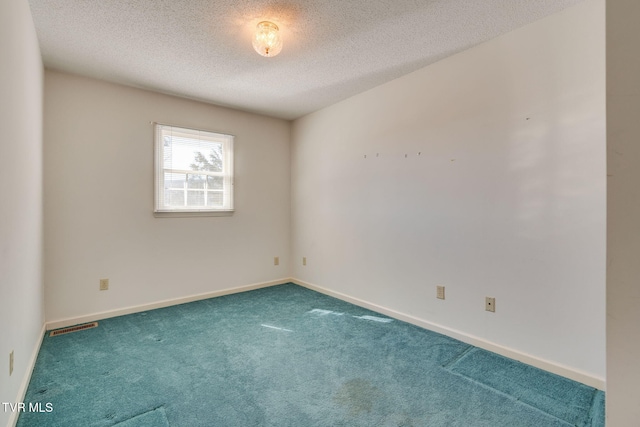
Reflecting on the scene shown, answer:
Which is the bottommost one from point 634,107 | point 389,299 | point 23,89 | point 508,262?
point 389,299

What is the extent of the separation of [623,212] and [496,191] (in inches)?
54.8

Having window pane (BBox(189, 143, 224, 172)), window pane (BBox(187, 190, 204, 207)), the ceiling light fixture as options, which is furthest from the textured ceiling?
window pane (BBox(187, 190, 204, 207))

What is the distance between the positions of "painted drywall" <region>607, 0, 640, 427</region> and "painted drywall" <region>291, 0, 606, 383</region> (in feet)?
3.59

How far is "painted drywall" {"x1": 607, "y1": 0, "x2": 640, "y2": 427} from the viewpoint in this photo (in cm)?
100

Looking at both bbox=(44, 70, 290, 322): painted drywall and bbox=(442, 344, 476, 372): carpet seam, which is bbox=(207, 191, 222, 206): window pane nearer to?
bbox=(44, 70, 290, 322): painted drywall

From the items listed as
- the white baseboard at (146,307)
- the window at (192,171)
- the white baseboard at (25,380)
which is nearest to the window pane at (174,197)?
the window at (192,171)

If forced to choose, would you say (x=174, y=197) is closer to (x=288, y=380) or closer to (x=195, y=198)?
(x=195, y=198)

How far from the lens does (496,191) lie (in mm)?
2369

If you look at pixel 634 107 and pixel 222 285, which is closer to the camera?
pixel 634 107

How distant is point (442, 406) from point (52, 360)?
2.68 meters

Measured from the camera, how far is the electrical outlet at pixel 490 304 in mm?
2389

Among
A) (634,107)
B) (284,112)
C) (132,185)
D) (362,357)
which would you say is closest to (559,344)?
(362,357)

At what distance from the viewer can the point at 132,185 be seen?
10.8 ft

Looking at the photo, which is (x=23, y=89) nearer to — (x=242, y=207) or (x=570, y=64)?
(x=242, y=207)
